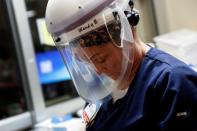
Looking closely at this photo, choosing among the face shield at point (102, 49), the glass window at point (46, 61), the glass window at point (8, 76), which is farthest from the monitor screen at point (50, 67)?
the face shield at point (102, 49)

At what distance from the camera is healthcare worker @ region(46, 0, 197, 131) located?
1147 millimetres

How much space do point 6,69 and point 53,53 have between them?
0.66 metres

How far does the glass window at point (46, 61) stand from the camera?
264 centimetres

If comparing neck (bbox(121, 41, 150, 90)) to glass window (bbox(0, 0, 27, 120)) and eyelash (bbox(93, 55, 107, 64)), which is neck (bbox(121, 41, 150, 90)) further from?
glass window (bbox(0, 0, 27, 120))

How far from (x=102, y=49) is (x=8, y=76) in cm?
216

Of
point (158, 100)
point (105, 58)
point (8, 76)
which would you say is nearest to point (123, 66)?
point (105, 58)

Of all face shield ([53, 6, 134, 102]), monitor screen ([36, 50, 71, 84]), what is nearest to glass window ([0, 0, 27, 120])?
monitor screen ([36, 50, 71, 84])

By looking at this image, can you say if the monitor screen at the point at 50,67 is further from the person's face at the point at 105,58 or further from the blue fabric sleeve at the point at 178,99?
the blue fabric sleeve at the point at 178,99

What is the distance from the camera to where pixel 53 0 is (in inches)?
48.9

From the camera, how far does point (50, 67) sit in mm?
2744

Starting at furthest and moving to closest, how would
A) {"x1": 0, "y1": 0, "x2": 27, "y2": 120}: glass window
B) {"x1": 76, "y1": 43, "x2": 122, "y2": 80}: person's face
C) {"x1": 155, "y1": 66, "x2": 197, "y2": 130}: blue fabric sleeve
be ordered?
{"x1": 0, "y1": 0, "x2": 27, "y2": 120}: glass window, {"x1": 76, "y1": 43, "x2": 122, "y2": 80}: person's face, {"x1": 155, "y1": 66, "x2": 197, "y2": 130}: blue fabric sleeve

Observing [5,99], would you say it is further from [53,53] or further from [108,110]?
[108,110]

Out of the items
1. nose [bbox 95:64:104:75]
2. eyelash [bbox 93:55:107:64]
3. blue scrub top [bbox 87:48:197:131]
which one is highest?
eyelash [bbox 93:55:107:64]

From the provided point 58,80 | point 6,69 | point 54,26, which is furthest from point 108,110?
point 6,69
